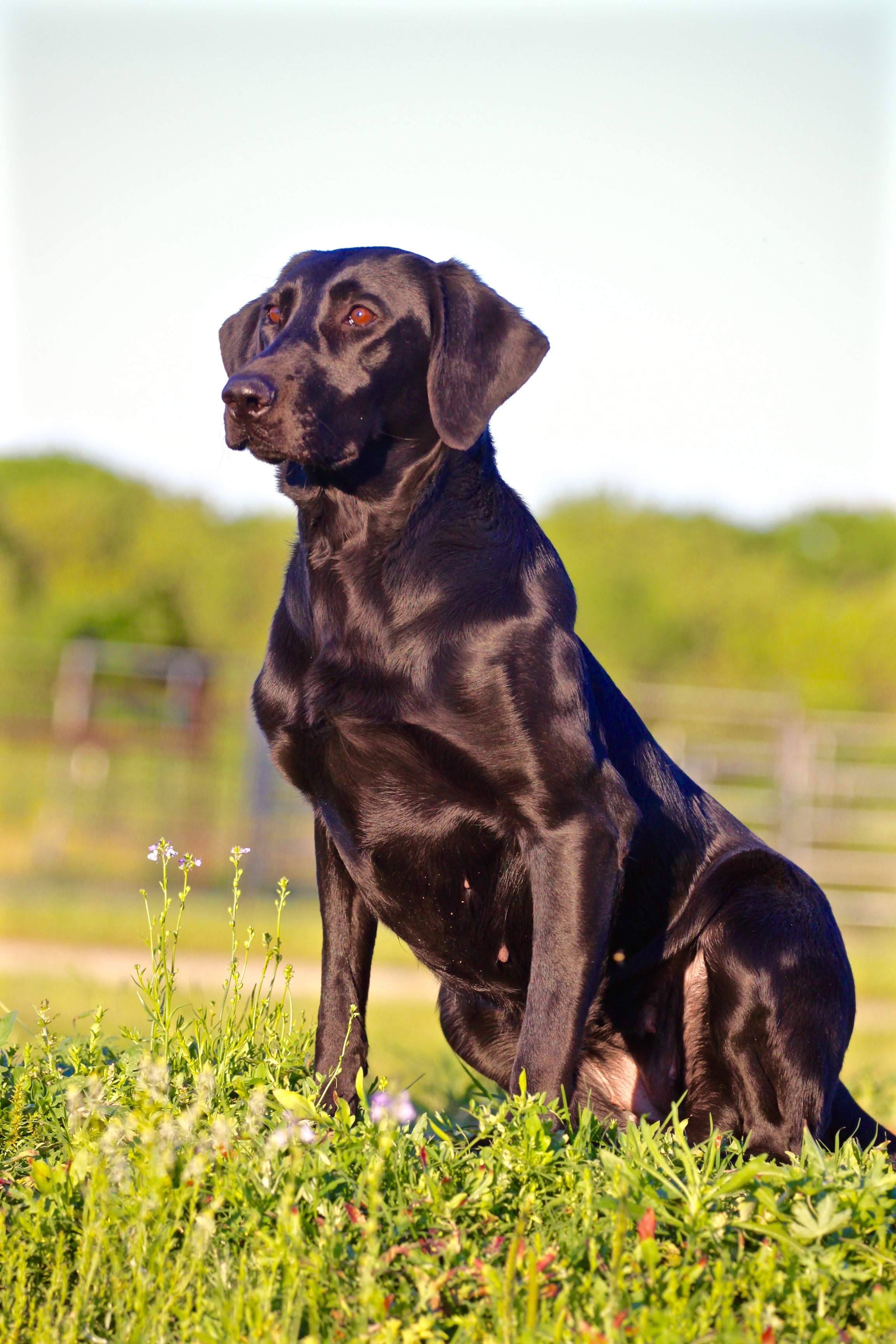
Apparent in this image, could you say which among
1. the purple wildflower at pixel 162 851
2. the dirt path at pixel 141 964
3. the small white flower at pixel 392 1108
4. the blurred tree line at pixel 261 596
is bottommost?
the dirt path at pixel 141 964

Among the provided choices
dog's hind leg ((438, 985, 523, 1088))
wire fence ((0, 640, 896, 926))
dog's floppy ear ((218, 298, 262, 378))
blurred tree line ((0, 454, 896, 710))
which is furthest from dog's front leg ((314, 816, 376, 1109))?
blurred tree line ((0, 454, 896, 710))

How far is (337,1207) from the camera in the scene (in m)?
1.83

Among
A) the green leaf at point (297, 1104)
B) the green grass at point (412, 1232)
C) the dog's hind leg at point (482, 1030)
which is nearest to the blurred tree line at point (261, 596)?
the dog's hind leg at point (482, 1030)

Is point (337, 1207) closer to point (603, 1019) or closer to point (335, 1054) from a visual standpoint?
point (335, 1054)

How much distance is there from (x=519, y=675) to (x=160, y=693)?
45.1 ft

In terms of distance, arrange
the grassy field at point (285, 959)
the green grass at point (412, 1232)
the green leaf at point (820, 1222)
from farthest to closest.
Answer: the grassy field at point (285, 959) → the green leaf at point (820, 1222) → the green grass at point (412, 1232)

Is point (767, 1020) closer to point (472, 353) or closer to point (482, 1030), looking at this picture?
point (482, 1030)

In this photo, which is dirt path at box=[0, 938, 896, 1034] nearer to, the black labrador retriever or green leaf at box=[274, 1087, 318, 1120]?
the black labrador retriever

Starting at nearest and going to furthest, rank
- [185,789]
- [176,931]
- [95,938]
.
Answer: [176,931]
[95,938]
[185,789]

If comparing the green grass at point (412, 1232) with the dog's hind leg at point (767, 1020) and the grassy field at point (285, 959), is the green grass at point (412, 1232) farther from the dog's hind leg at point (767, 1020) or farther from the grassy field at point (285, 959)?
the grassy field at point (285, 959)

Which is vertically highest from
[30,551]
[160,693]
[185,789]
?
[30,551]

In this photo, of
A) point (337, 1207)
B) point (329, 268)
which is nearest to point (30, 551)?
point (329, 268)

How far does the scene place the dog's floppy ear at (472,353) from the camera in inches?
109

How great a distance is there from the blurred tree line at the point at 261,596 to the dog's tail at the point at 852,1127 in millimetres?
16779
